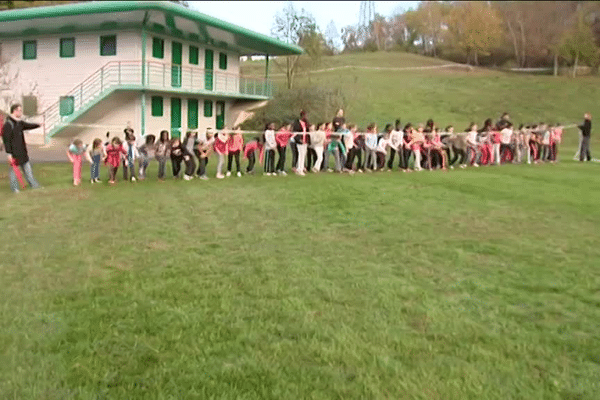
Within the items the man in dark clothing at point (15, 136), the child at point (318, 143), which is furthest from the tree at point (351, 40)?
the man in dark clothing at point (15, 136)

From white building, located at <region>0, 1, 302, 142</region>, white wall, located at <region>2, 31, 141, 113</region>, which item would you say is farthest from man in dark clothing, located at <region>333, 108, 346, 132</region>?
white wall, located at <region>2, 31, 141, 113</region>

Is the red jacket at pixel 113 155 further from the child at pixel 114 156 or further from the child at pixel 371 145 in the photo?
the child at pixel 371 145

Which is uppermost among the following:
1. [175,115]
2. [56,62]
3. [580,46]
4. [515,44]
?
[515,44]

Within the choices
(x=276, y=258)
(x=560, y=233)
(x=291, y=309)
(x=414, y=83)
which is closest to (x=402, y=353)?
(x=291, y=309)

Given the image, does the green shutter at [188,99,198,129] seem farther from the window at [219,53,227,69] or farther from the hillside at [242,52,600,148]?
the hillside at [242,52,600,148]

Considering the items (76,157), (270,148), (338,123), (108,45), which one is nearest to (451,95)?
(108,45)

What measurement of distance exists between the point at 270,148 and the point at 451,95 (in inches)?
1504

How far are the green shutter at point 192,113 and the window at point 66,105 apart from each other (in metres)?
5.88

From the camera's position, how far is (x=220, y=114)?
114ft

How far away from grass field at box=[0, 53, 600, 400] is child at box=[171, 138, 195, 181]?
3159 mm

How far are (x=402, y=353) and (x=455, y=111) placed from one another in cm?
4371

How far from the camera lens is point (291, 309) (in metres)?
5.22

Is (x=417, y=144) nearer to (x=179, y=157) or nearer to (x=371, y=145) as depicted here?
(x=371, y=145)

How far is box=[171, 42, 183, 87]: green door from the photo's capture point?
1154 inches
